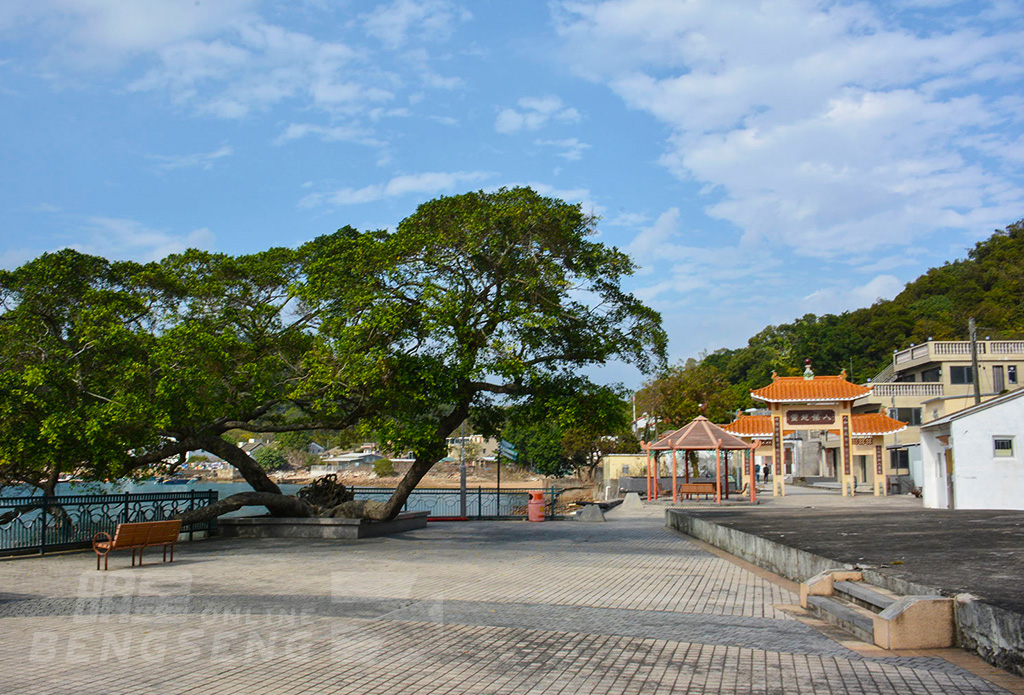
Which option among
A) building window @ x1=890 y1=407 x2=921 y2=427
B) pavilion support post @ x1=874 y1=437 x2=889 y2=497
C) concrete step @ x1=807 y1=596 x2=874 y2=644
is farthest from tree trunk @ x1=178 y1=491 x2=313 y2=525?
building window @ x1=890 y1=407 x2=921 y2=427

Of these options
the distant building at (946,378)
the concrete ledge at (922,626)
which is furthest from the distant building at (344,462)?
the concrete ledge at (922,626)

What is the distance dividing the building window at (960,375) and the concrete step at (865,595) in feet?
148

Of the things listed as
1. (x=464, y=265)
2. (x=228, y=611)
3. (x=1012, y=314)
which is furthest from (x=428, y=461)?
(x=1012, y=314)

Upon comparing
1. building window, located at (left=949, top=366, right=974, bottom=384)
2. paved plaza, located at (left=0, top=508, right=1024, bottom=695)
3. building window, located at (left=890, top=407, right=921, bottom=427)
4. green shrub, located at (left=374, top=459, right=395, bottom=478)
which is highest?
building window, located at (left=949, top=366, right=974, bottom=384)

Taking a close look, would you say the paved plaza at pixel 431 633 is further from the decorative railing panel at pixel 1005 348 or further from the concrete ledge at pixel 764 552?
the decorative railing panel at pixel 1005 348

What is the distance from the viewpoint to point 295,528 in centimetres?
1883

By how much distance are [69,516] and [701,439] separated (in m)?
23.2

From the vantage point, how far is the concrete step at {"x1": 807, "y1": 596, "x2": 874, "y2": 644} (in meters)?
7.21

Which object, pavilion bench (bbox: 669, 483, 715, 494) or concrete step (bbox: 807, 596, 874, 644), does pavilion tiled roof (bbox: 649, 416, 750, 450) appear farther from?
concrete step (bbox: 807, 596, 874, 644)

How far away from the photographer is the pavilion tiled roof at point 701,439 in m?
32.1

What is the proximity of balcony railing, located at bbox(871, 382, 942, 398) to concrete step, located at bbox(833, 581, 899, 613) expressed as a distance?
4344 centimetres

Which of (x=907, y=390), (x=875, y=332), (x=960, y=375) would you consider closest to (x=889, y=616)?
(x=907, y=390)

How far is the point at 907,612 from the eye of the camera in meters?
6.74

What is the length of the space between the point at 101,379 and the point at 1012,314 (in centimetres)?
5891
